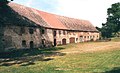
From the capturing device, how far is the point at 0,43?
34844 mm

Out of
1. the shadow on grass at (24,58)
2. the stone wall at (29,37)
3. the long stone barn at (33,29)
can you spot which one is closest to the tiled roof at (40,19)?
the long stone barn at (33,29)

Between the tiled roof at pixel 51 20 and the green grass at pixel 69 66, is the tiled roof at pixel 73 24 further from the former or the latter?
the green grass at pixel 69 66

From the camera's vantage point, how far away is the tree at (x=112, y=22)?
74.4 m

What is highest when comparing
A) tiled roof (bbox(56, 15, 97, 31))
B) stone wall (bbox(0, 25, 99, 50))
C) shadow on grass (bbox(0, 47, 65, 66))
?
tiled roof (bbox(56, 15, 97, 31))

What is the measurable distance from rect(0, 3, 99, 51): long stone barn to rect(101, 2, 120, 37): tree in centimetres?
1489

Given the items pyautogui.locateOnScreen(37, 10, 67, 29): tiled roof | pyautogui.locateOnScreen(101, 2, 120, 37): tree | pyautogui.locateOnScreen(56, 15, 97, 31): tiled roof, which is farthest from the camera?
pyautogui.locateOnScreen(101, 2, 120, 37): tree

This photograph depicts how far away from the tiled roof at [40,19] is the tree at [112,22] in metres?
11.7

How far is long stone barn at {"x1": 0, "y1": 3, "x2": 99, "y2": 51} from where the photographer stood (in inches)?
1435

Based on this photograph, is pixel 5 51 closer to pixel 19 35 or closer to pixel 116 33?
pixel 19 35

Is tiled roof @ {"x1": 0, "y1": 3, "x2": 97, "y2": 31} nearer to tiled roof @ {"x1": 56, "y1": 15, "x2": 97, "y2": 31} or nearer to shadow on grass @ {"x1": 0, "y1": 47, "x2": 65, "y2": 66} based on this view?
tiled roof @ {"x1": 56, "y1": 15, "x2": 97, "y2": 31}

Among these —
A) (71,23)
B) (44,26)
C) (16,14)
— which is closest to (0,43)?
(16,14)

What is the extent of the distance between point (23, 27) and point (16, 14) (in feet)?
9.81

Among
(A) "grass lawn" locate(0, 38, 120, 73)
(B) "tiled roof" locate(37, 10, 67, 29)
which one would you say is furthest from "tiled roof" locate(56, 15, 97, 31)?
(A) "grass lawn" locate(0, 38, 120, 73)

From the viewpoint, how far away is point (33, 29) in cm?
4206
